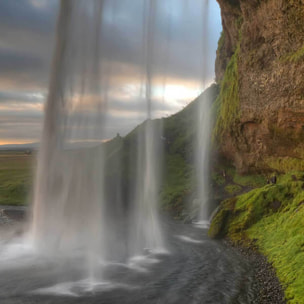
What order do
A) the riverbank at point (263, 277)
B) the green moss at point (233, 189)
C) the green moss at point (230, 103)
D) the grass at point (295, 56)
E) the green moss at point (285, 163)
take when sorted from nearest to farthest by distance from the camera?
the riverbank at point (263, 277) → the grass at point (295, 56) → the green moss at point (285, 163) → the green moss at point (230, 103) → the green moss at point (233, 189)

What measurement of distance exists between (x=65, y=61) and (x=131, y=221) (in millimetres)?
17172

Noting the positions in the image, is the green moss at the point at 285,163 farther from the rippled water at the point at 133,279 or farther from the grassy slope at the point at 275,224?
the rippled water at the point at 133,279

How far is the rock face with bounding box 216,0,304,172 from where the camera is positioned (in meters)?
25.8

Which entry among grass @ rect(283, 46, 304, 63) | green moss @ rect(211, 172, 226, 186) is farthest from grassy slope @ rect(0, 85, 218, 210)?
grass @ rect(283, 46, 304, 63)

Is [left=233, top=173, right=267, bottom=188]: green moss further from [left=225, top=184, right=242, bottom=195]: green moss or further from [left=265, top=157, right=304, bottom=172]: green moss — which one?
[left=265, top=157, right=304, bottom=172]: green moss

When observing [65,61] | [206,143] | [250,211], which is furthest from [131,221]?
[206,143]

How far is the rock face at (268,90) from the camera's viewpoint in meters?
25.8

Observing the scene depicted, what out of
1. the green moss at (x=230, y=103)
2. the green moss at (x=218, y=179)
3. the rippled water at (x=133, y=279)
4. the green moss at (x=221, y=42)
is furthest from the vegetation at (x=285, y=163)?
the green moss at (x=221, y=42)

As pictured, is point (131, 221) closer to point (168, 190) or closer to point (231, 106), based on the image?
point (168, 190)

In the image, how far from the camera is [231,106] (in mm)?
37688

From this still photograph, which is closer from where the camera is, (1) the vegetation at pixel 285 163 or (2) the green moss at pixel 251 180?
(1) the vegetation at pixel 285 163

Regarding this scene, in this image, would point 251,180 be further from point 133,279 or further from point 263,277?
point 133,279

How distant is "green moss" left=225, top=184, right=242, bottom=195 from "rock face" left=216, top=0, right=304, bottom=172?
254cm

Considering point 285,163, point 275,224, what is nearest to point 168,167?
point 285,163
